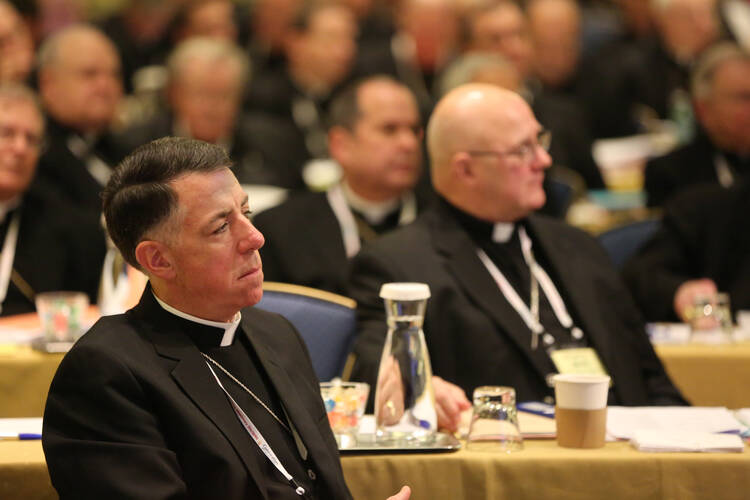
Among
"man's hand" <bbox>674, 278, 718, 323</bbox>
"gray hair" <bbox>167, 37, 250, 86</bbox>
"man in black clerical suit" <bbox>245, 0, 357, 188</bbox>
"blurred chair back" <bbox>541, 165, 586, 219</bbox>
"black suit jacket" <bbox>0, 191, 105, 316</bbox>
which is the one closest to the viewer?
"man's hand" <bbox>674, 278, 718, 323</bbox>

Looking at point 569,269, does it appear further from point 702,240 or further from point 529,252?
point 702,240

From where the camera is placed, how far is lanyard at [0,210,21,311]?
524 cm

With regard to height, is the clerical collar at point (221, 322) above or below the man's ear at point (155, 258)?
below

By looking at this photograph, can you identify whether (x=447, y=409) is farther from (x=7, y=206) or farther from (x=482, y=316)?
(x=7, y=206)

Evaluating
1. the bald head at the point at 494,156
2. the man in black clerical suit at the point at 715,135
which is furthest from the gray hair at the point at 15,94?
the man in black clerical suit at the point at 715,135

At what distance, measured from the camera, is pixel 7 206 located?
5.43 m

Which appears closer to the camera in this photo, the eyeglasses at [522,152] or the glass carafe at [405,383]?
the glass carafe at [405,383]

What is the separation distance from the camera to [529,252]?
4.09 meters

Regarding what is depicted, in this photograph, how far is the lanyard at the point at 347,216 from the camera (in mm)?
5512

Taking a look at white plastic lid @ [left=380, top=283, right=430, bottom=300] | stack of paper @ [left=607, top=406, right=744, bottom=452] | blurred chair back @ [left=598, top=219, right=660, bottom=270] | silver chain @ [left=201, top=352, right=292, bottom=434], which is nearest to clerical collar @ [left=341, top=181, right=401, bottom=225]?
blurred chair back @ [left=598, top=219, right=660, bottom=270]

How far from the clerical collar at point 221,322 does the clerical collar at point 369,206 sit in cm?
301

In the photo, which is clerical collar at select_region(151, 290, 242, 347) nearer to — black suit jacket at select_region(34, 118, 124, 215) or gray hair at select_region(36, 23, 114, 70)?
black suit jacket at select_region(34, 118, 124, 215)

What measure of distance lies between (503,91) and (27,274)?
8.23 feet

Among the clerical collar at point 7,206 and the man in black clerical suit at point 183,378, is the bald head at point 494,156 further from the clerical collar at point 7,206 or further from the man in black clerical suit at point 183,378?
the clerical collar at point 7,206
